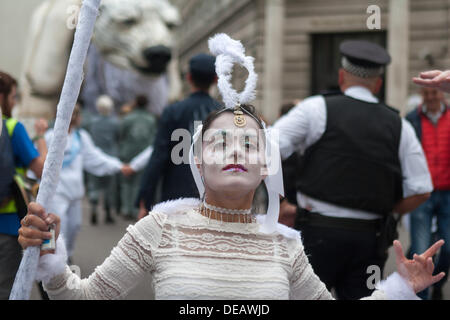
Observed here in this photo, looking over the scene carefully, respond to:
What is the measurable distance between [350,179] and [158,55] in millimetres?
2957

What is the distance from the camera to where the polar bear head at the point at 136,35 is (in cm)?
609

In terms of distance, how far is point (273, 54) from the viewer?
55.8 ft

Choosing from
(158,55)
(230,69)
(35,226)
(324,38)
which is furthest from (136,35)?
(324,38)

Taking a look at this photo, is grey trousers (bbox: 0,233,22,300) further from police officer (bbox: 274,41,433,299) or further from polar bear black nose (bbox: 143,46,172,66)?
polar bear black nose (bbox: 143,46,172,66)

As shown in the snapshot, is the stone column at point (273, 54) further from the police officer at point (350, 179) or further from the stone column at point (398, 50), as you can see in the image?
the police officer at point (350, 179)

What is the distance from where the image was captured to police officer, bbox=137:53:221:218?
4.46 metres

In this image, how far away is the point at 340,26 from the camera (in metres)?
15.6

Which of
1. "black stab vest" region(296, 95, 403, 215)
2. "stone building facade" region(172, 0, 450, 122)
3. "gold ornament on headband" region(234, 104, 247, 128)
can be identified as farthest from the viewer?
"stone building facade" region(172, 0, 450, 122)

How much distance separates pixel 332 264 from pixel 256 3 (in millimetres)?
14706

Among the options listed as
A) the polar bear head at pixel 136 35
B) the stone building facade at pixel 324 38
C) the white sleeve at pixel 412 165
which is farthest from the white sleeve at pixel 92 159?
the stone building facade at pixel 324 38

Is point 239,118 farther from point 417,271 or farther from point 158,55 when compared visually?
point 158,55

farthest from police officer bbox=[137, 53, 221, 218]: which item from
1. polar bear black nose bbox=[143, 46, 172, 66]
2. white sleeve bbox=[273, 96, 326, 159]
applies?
polar bear black nose bbox=[143, 46, 172, 66]

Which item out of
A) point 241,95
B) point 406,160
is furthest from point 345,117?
point 241,95
